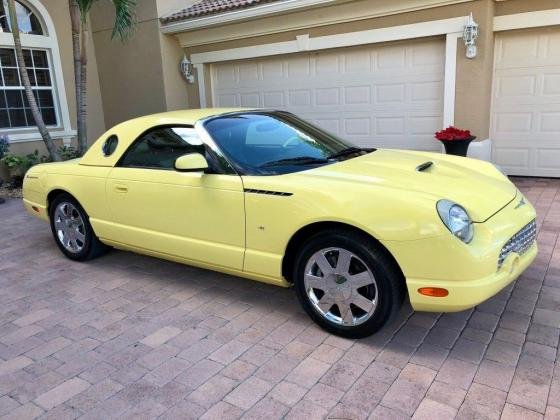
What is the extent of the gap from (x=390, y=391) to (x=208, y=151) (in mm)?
2100

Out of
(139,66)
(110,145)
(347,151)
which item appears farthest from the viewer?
(139,66)

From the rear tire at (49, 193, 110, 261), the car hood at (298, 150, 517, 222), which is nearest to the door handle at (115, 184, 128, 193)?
the rear tire at (49, 193, 110, 261)

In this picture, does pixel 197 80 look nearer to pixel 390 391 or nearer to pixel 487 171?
Result: pixel 487 171

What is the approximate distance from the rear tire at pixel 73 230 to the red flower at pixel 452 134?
5378 millimetres

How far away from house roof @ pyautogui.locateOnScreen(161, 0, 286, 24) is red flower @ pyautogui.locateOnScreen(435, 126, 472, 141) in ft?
13.3

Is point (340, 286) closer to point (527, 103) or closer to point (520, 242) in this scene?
point (520, 242)

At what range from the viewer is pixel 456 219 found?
2762 mm

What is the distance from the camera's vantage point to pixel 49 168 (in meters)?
4.96

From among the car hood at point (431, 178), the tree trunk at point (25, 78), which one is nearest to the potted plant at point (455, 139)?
the car hood at point (431, 178)

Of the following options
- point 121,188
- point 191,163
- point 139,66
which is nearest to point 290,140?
point 191,163

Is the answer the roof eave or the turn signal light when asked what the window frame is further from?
the turn signal light

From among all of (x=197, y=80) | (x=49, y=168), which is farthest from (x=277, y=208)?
(x=197, y=80)

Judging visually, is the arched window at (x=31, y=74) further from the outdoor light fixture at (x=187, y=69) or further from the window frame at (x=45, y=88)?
the outdoor light fixture at (x=187, y=69)

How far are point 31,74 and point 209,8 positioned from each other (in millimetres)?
4123
